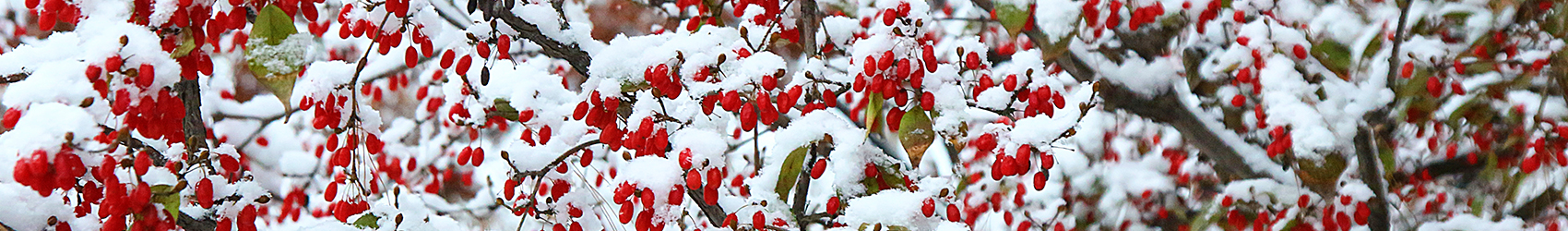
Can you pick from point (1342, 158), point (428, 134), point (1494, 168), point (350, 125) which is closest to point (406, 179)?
point (428, 134)

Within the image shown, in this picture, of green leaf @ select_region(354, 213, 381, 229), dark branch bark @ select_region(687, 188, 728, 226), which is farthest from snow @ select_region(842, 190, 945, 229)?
green leaf @ select_region(354, 213, 381, 229)

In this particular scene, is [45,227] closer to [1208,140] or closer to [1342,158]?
[1342,158]

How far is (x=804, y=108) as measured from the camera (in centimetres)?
127

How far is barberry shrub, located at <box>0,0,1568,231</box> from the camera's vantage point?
1.01 m

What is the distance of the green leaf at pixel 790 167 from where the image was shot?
1.22 meters

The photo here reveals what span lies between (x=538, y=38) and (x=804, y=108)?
14.0 inches

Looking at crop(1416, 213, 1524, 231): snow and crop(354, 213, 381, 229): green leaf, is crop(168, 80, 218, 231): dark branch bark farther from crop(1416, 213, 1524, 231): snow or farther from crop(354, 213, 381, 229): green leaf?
crop(1416, 213, 1524, 231): snow

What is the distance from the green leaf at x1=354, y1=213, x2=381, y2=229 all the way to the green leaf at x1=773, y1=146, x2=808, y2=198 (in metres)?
0.55

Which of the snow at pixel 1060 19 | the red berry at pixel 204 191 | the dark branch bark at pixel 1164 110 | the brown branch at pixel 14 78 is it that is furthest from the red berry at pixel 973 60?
the dark branch bark at pixel 1164 110

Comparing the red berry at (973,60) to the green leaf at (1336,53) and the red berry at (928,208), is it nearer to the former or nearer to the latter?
the red berry at (928,208)

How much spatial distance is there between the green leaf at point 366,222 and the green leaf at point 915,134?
2.37 ft

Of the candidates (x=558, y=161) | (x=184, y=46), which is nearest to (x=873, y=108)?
(x=558, y=161)

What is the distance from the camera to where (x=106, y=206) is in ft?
3.36

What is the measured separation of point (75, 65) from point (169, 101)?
0.27 feet
